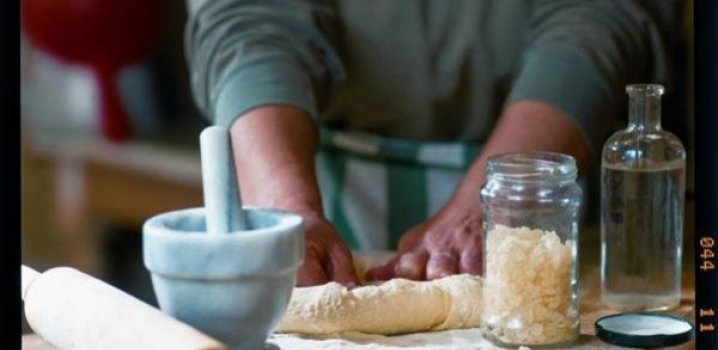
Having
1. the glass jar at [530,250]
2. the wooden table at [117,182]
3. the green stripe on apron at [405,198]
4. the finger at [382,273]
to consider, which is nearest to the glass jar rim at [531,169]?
the glass jar at [530,250]

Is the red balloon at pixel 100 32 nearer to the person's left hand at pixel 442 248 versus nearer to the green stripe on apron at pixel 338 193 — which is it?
the green stripe on apron at pixel 338 193

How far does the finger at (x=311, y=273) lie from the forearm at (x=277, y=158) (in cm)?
5

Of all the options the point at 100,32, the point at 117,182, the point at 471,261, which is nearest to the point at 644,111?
the point at 471,261

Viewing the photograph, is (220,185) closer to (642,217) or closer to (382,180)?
(642,217)

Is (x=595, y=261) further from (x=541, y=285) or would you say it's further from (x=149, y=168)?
(x=149, y=168)

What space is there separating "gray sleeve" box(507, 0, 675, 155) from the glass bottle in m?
0.14

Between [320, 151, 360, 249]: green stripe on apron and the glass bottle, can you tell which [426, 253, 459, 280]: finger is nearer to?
the glass bottle

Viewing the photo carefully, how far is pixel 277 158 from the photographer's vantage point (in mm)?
786

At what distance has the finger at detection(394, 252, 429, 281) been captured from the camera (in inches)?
28.0

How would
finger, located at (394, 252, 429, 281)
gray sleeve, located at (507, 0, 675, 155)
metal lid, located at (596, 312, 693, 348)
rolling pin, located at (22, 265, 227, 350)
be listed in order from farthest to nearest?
gray sleeve, located at (507, 0, 675, 155), finger, located at (394, 252, 429, 281), metal lid, located at (596, 312, 693, 348), rolling pin, located at (22, 265, 227, 350)

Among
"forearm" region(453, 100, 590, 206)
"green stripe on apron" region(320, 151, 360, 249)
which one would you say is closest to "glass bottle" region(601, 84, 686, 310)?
"forearm" region(453, 100, 590, 206)

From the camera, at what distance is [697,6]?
0.52 m

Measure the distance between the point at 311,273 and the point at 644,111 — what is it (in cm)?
19

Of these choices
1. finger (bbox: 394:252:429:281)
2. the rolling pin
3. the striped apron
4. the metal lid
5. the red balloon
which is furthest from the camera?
the red balloon
